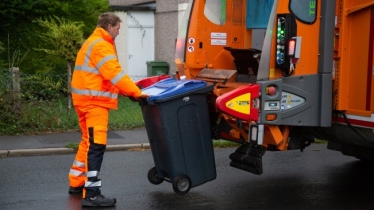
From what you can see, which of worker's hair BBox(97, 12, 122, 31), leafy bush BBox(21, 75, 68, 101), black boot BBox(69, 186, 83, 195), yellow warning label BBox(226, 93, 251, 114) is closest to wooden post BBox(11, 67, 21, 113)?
leafy bush BBox(21, 75, 68, 101)

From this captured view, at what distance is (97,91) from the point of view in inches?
260

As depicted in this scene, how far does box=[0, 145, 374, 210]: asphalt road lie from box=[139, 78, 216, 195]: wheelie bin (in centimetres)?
32

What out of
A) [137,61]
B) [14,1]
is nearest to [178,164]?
[14,1]

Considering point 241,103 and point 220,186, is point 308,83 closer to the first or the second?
point 241,103

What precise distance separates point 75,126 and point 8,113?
107 centimetres

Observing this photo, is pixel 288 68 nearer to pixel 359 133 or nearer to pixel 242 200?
pixel 359 133

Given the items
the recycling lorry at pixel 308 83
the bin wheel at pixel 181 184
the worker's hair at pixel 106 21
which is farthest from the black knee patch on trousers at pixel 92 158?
the recycling lorry at pixel 308 83

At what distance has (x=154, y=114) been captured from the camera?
6547 millimetres

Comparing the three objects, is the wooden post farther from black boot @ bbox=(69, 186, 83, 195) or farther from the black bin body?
the black bin body

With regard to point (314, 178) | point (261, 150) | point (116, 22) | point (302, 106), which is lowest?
point (314, 178)

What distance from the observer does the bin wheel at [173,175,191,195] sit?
646 centimetres

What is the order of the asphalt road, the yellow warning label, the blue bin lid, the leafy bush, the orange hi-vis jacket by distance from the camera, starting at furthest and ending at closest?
the leafy bush, the asphalt road, the orange hi-vis jacket, the blue bin lid, the yellow warning label

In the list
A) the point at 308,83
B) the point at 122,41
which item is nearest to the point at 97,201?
the point at 308,83

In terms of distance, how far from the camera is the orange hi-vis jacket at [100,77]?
6496mm
